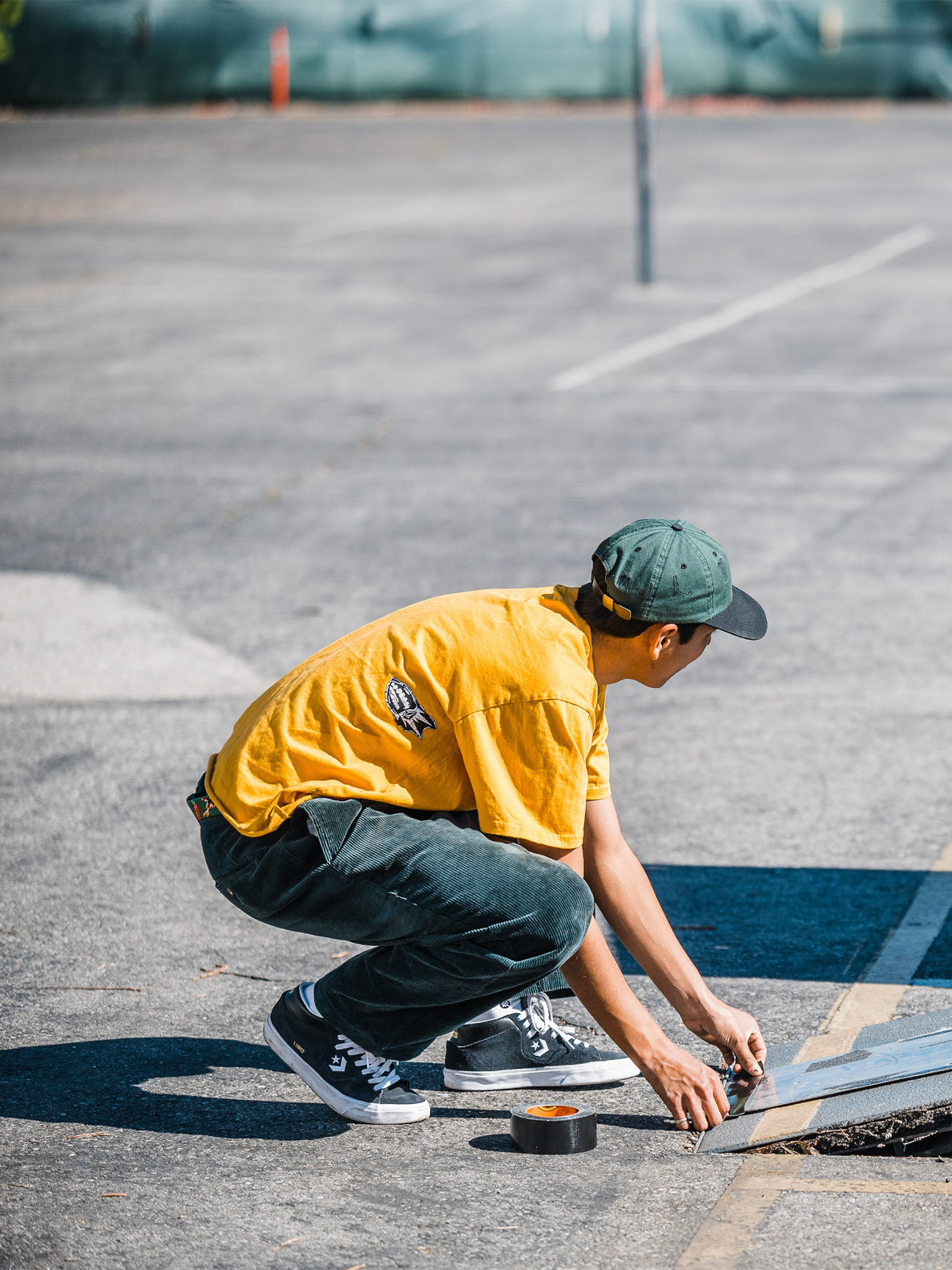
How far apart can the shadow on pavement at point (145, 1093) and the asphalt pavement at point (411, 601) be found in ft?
0.04

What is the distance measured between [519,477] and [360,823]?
23.9ft

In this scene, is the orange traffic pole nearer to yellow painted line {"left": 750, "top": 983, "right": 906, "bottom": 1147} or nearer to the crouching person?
yellow painted line {"left": 750, "top": 983, "right": 906, "bottom": 1147}

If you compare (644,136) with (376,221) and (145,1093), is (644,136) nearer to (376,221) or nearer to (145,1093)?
(376,221)

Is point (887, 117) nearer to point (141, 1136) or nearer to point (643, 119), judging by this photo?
point (643, 119)

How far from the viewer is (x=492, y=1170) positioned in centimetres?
381

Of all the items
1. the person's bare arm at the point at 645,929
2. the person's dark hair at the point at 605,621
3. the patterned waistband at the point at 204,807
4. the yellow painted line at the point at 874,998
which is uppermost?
the person's dark hair at the point at 605,621

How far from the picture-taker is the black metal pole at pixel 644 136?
54.3 feet

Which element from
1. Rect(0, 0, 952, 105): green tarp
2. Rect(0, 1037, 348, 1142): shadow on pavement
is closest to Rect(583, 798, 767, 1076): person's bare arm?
Rect(0, 1037, 348, 1142): shadow on pavement

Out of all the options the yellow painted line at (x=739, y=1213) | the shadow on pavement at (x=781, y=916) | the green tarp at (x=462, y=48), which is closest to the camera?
the yellow painted line at (x=739, y=1213)

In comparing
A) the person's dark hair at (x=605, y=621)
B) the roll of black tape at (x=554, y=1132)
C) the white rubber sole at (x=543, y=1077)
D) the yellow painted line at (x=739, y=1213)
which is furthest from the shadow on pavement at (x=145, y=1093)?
the person's dark hair at (x=605, y=621)

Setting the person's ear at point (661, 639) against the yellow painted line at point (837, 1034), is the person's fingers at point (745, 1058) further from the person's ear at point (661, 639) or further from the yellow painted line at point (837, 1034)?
the person's ear at point (661, 639)

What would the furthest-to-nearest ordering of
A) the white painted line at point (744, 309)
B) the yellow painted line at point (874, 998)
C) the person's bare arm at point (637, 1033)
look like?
the white painted line at point (744, 309) < the yellow painted line at point (874, 998) < the person's bare arm at point (637, 1033)

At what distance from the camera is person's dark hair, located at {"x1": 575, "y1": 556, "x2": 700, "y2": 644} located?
3.67 meters

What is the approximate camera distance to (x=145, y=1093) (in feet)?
13.8
